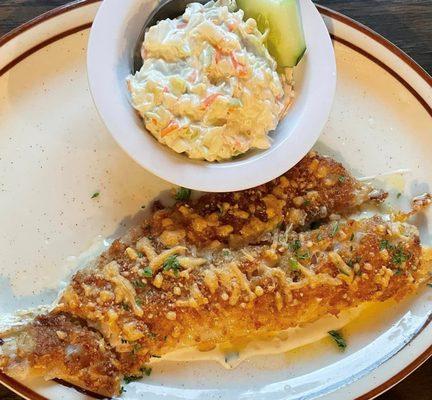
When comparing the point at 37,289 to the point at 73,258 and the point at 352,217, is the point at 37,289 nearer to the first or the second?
the point at 73,258

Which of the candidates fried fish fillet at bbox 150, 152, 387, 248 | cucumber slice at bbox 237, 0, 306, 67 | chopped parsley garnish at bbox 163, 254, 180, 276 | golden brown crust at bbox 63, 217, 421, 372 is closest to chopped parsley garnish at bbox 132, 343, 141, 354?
golden brown crust at bbox 63, 217, 421, 372

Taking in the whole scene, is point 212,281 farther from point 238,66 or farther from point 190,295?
point 238,66

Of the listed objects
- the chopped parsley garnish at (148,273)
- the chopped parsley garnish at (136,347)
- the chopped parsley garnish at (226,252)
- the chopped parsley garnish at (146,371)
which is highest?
the chopped parsley garnish at (148,273)

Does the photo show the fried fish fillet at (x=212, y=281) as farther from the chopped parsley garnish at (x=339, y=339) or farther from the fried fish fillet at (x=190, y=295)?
the chopped parsley garnish at (x=339, y=339)

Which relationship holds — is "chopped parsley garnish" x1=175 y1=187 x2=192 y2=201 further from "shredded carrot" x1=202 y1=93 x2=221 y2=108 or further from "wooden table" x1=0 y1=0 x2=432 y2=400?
"wooden table" x1=0 y1=0 x2=432 y2=400

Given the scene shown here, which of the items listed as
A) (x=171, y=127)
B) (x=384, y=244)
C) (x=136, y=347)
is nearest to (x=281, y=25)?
(x=171, y=127)

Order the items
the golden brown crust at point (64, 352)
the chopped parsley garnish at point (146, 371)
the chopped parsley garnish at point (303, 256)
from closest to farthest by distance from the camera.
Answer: the golden brown crust at point (64, 352) → the chopped parsley garnish at point (303, 256) → the chopped parsley garnish at point (146, 371)

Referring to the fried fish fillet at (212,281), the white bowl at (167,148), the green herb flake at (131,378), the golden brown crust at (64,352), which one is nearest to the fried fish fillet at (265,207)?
the fried fish fillet at (212,281)
